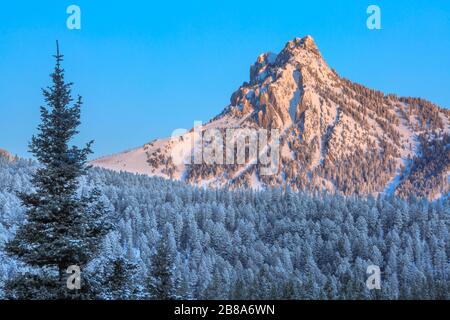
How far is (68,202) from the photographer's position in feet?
107

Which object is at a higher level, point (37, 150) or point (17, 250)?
point (37, 150)

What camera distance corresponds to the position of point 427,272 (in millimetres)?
197875

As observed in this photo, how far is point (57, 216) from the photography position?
107 ft

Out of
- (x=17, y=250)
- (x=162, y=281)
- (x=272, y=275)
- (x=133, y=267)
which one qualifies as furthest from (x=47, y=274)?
(x=272, y=275)

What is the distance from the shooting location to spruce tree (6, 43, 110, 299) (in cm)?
3195

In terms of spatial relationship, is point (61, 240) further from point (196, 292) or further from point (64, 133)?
point (196, 292)

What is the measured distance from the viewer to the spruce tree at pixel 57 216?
32.0 metres

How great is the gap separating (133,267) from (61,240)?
4.85 meters

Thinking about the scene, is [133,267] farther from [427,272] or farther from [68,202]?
[427,272]
